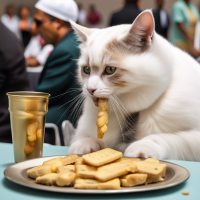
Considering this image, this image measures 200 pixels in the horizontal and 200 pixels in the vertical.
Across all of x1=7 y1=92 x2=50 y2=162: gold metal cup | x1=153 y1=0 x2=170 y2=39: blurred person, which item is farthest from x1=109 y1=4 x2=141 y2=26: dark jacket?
x1=7 y1=92 x2=50 y2=162: gold metal cup

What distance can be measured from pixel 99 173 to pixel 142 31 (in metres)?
0.58

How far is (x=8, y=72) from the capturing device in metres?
1.71

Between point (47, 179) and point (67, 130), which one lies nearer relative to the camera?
point (47, 179)

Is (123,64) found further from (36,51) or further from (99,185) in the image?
(36,51)

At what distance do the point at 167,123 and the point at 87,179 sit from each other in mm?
566

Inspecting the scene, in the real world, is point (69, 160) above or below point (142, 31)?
below

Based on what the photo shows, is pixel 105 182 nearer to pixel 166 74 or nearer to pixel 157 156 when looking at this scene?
pixel 157 156

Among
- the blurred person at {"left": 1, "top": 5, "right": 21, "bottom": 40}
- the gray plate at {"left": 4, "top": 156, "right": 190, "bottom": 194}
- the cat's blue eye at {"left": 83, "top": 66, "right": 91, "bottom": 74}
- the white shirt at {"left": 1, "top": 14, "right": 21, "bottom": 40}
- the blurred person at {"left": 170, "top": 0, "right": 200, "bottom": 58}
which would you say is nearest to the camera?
the gray plate at {"left": 4, "top": 156, "right": 190, "bottom": 194}

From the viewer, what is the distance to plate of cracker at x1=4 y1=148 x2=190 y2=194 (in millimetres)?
582

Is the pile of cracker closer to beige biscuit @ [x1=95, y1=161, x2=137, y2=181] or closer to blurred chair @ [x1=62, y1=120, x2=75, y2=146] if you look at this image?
beige biscuit @ [x1=95, y1=161, x2=137, y2=181]

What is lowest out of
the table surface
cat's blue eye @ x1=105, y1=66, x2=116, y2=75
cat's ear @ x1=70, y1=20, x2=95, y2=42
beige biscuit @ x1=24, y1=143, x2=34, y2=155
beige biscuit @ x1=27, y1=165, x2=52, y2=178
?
beige biscuit @ x1=24, y1=143, x2=34, y2=155

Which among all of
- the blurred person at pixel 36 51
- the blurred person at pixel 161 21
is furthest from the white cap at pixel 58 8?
the blurred person at pixel 161 21

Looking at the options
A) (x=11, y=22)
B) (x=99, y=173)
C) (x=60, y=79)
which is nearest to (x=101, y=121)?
(x=99, y=173)

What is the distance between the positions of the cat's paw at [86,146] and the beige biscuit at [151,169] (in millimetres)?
365
